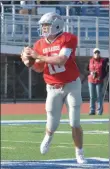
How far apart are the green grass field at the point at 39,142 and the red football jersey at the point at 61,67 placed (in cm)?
122

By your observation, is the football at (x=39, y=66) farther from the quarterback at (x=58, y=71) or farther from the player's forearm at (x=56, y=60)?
the player's forearm at (x=56, y=60)

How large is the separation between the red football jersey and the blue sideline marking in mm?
1000

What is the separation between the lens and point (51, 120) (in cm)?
967

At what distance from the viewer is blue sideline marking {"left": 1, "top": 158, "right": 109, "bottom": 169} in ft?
29.6

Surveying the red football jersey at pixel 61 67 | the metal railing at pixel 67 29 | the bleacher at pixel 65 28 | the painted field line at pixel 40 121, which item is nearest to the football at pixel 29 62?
the red football jersey at pixel 61 67

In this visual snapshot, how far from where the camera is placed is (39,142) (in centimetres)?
1245

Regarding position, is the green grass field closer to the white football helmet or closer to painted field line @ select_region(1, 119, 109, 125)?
painted field line @ select_region(1, 119, 109, 125)

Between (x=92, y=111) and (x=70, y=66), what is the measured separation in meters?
10.6

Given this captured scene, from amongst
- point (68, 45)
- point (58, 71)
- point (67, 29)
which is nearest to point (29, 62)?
point (58, 71)

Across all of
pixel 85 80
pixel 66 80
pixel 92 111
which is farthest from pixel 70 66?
pixel 85 80

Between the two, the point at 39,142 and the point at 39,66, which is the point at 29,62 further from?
the point at 39,142

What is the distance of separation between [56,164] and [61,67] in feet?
3.91

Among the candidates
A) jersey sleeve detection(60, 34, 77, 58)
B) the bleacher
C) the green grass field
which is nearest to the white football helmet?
jersey sleeve detection(60, 34, 77, 58)

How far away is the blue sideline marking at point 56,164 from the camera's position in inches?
356
